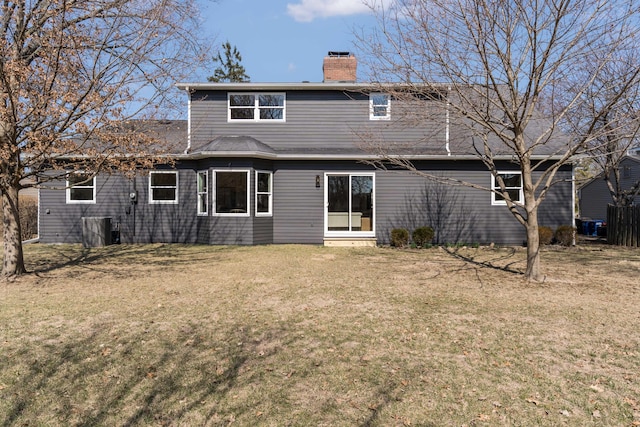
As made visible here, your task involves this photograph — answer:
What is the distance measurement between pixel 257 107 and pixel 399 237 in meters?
6.52

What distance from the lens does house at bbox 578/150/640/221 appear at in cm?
2536

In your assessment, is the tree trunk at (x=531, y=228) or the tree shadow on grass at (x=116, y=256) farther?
the tree shadow on grass at (x=116, y=256)

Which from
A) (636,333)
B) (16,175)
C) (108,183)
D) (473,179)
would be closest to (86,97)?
(16,175)

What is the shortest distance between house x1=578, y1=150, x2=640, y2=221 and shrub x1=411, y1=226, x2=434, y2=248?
17764 millimetres

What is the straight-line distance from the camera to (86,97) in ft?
23.7

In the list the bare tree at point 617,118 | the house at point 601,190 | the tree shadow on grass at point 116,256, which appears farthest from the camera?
the house at point 601,190

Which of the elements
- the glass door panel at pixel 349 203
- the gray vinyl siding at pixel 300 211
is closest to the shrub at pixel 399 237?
the glass door panel at pixel 349 203

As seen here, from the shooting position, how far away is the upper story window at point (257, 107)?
1434 centimetres

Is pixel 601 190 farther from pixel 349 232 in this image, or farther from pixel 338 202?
pixel 338 202

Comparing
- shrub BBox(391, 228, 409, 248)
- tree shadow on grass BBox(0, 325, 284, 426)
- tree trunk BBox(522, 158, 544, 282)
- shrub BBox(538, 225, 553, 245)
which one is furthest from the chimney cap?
tree shadow on grass BBox(0, 325, 284, 426)

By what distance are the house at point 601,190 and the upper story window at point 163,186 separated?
24676 mm

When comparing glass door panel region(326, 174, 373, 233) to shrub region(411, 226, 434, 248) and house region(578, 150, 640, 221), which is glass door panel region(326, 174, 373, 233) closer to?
shrub region(411, 226, 434, 248)

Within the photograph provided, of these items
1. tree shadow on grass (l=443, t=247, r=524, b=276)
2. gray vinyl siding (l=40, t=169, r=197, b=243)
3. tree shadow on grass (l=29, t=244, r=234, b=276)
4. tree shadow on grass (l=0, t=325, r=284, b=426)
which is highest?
gray vinyl siding (l=40, t=169, r=197, b=243)

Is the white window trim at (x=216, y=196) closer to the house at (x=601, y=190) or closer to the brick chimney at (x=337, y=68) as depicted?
the brick chimney at (x=337, y=68)
